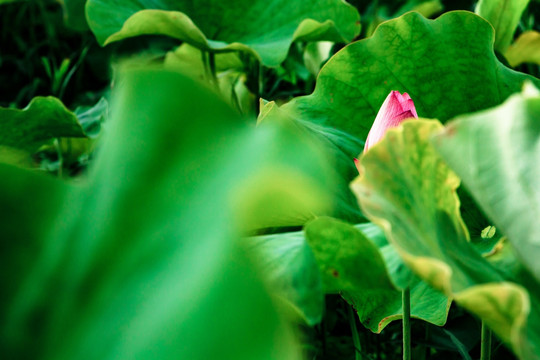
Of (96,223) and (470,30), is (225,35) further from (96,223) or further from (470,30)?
(96,223)

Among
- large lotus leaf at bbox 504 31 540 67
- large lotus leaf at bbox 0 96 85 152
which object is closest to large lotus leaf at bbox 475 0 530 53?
large lotus leaf at bbox 504 31 540 67

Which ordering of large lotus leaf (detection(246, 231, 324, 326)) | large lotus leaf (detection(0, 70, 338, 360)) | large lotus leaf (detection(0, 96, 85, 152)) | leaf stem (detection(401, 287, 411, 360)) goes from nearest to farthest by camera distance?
large lotus leaf (detection(0, 70, 338, 360))
large lotus leaf (detection(246, 231, 324, 326))
leaf stem (detection(401, 287, 411, 360))
large lotus leaf (detection(0, 96, 85, 152))

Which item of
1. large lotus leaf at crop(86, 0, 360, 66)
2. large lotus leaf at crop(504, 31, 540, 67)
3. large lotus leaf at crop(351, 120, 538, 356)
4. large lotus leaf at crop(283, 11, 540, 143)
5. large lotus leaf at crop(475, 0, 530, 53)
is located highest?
large lotus leaf at crop(351, 120, 538, 356)

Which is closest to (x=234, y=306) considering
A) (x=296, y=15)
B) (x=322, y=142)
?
(x=322, y=142)

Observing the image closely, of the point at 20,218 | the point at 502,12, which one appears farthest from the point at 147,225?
the point at 502,12

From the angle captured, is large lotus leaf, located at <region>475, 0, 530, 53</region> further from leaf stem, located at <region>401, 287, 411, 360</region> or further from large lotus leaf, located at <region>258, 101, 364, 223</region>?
leaf stem, located at <region>401, 287, 411, 360</region>

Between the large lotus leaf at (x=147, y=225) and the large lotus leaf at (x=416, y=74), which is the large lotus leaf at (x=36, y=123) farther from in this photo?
the large lotus leaf at (x=147, y=225)
